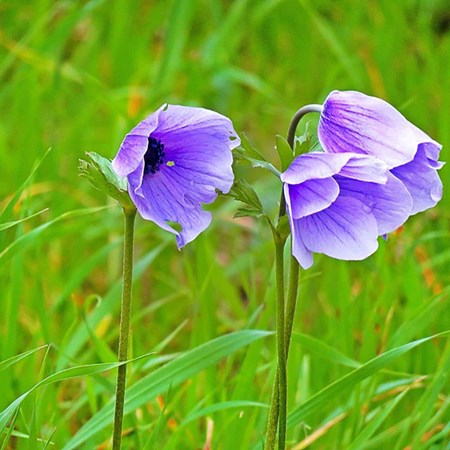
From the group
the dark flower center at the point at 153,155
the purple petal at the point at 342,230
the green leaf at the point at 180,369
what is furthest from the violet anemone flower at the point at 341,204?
the green leaf at the point at 180,369

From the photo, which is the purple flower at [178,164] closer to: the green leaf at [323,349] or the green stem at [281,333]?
the green stem at [281,333]

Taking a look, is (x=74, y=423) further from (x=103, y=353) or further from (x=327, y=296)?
(x=327, y=296)

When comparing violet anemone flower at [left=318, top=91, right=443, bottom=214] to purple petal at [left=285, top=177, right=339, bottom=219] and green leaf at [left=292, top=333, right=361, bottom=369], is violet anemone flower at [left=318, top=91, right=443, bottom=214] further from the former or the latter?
green leaf at [left=292, top=333, right=361, bottom=369]

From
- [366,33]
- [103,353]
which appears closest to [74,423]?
[103,353]

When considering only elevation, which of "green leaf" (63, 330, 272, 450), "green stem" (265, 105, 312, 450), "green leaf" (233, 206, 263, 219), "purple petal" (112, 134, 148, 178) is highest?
"purple petal" (112, 134, 148, 178)

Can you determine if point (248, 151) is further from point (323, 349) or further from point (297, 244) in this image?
point (323, 349)

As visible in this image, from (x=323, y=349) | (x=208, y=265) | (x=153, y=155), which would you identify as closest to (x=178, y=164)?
(x=153, y=155)

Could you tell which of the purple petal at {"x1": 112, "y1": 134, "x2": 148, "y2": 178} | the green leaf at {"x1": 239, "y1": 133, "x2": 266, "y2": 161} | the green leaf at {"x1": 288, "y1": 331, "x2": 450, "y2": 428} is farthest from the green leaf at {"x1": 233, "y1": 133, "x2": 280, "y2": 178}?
the green leaf at {"x1": 288, "y1": 331, "x2": 450, "y2": 428}
